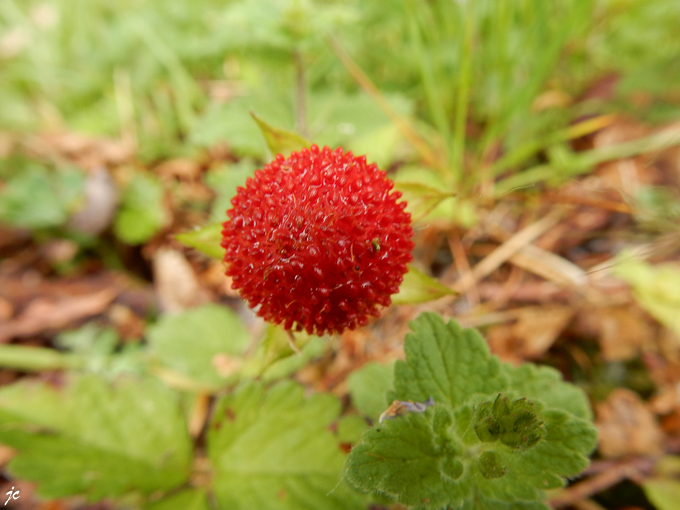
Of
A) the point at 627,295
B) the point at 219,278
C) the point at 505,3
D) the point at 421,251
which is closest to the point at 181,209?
the point at 219,278

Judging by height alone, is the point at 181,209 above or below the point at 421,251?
above

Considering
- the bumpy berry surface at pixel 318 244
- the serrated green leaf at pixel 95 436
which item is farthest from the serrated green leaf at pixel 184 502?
the bumpy berry surface at pixel 318 244

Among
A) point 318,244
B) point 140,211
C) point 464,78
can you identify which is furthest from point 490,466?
point 140,211

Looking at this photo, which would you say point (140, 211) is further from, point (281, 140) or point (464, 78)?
point (464, 78)

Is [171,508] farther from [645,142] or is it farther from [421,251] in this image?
[645,142]

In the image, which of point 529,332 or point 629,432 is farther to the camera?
point 529,332

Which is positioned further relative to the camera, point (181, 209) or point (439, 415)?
point (181, 209)

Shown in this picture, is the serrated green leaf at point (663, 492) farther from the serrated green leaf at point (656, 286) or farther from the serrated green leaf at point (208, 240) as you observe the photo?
the serrated green leaf at point (208, 240)
